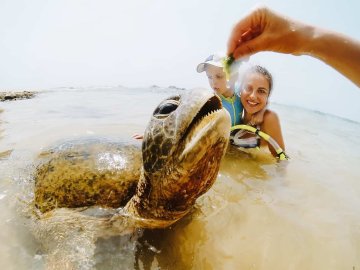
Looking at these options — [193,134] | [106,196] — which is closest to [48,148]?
[106,196]

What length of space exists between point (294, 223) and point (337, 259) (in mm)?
543

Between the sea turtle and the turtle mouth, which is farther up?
the turtle mouth

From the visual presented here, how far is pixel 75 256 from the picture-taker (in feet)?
7.07

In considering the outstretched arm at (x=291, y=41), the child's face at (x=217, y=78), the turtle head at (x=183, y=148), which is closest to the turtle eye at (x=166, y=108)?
the turtle head at (x=183, y=148)

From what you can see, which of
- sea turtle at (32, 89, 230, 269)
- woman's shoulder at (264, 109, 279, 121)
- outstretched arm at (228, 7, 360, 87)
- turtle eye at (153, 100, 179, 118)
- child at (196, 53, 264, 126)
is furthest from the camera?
child at (196, 53, 264, 126)

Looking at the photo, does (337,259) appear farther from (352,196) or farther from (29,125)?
(29,125)

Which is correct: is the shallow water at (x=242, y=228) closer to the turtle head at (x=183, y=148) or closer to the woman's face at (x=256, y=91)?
the turtle head at (x=183, y=148)

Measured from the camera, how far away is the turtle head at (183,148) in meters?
1.84

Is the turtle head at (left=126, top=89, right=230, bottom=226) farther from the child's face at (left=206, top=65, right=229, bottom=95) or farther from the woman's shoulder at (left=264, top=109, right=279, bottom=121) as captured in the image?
the child's face at (left=206, top=65, right=229, bottom=95)

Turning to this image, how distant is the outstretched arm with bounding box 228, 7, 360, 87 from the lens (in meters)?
1.64

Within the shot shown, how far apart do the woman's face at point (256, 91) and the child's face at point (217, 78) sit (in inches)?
19.0

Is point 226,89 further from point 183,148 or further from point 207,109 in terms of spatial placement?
point 183,148

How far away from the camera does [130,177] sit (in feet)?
9.55

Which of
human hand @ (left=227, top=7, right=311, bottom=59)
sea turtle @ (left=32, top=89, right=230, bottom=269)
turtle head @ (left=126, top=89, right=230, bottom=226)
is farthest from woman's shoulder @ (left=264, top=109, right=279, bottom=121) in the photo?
human hand @ (left=227, top=7, right=311, bottom=59)
